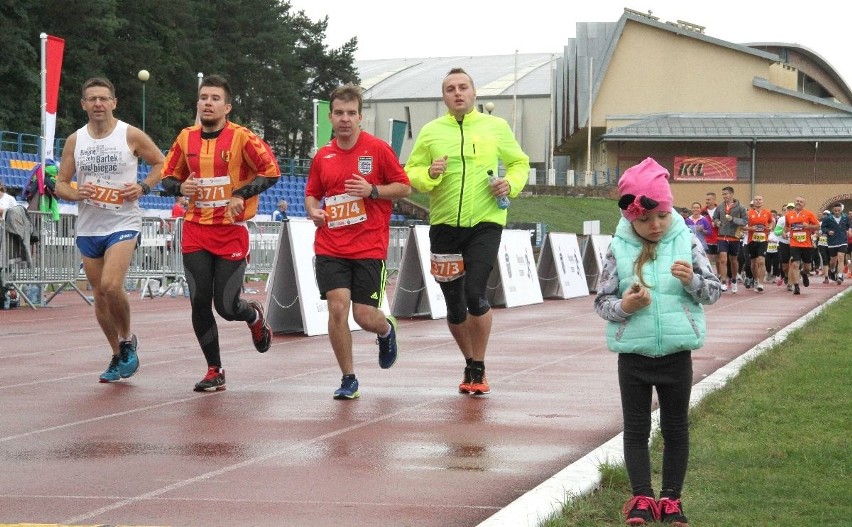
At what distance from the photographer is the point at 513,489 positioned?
6.14 m

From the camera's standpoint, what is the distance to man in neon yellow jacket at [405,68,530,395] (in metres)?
9.61

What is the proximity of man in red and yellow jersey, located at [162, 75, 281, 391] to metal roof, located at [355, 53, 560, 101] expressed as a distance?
100719mm

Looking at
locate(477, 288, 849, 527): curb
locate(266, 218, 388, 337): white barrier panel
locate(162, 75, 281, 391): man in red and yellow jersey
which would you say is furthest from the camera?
locate(266, 218, 388, 337): white barrier panel

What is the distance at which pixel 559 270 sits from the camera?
2666cm

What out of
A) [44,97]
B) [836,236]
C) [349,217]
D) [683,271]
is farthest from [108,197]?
A: [836,236]

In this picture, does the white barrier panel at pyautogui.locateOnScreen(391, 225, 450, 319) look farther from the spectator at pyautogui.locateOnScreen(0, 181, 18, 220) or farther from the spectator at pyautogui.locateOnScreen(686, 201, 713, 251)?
the spectator at pyautogui.locateOnScreen(686, 201, 713, 251)

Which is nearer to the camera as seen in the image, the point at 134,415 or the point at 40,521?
the point at 40,521

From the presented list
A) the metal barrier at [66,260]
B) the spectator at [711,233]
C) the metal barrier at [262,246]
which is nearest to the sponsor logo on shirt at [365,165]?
the metal barrier at [66,260]

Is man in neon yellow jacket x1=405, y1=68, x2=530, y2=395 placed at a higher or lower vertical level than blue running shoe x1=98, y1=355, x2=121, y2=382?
higher

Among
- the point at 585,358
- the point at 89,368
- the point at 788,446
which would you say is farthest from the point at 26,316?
the point at 788,446

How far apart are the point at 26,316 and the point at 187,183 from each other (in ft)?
34.0

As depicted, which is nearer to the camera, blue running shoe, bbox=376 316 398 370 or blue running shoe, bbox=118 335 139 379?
blue running shoe, bbox=376 316 398 370

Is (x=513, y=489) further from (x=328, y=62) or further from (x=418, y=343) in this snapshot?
(x=328, y=62)

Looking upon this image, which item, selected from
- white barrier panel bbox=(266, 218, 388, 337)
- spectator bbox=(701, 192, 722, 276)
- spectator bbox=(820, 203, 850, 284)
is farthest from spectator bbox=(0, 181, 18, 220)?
spectator bbox=(820, 203, 850, 284)
